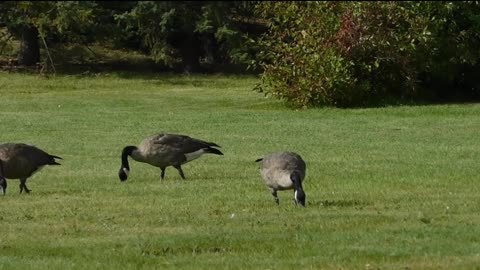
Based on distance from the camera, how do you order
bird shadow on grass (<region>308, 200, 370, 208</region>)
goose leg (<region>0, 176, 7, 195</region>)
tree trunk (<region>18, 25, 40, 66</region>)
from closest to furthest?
bird shadow on grass (<region>308, 200, 370, 208</region>)
goose leg (<region>0, 176, 7, 195</region>)
tree trunk (<region>18, 25, 40, 66</region>)

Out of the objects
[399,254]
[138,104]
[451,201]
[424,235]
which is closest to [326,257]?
[399,254]

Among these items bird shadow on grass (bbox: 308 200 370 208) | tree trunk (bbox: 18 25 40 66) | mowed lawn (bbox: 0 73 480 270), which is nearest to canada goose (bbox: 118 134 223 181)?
mowed lawn (bbox: 0 73 480 270)

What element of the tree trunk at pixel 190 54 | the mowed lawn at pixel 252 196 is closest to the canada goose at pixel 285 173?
the mowed lawn at pixel 252 196

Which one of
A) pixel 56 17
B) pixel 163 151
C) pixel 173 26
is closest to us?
pixel 163 151

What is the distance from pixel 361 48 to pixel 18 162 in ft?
65.2

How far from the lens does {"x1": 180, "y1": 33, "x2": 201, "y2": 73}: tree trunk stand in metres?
52.6

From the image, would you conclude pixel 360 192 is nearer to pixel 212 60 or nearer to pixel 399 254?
pixel 399 254

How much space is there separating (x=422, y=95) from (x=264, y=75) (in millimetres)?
5284

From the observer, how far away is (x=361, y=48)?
3525cm

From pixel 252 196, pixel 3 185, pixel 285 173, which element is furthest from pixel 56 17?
pixel 285 173

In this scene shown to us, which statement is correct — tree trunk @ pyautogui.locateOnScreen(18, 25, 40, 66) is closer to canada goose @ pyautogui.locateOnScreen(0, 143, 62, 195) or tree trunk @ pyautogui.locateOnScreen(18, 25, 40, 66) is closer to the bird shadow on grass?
canada goose @ pyautogui.locateOnScreen(0, 143, 62, 195)

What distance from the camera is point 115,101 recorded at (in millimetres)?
38250

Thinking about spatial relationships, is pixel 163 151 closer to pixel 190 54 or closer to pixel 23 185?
pixel 23 185

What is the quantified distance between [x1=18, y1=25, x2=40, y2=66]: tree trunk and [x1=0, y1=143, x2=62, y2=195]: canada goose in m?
35.4
